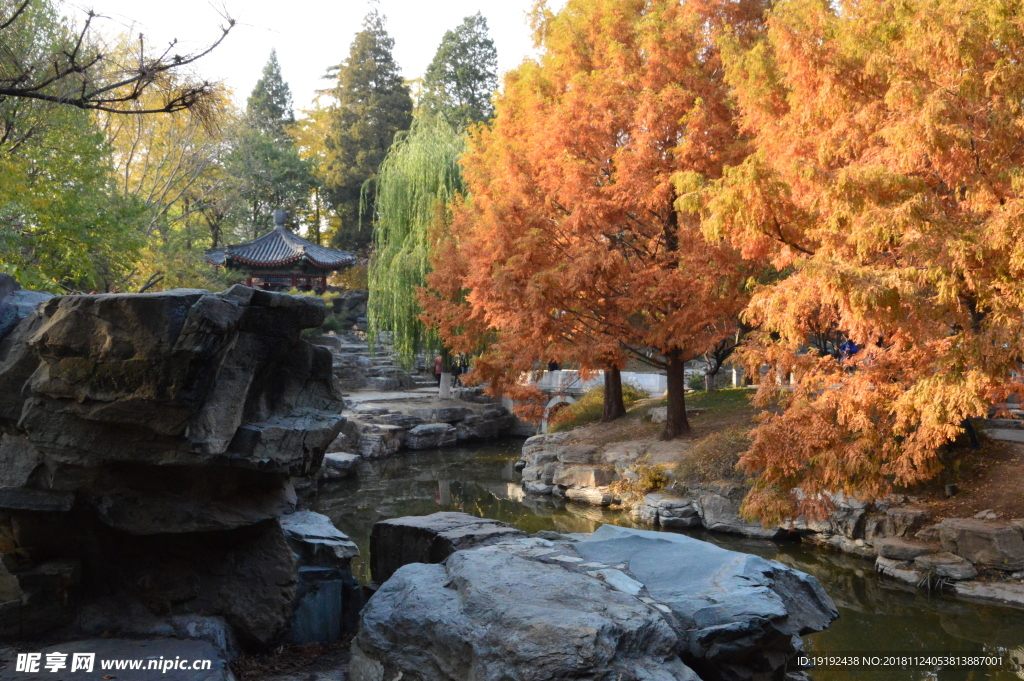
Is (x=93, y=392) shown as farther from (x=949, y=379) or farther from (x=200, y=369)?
(x=949, y=379)

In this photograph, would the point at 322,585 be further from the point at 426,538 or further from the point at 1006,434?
the point at 1006,434

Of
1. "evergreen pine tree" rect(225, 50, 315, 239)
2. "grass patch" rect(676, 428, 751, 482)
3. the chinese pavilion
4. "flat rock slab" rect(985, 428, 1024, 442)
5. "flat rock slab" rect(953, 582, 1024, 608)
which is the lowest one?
"flat rock slab" rect(953, 582, 1024, 608)

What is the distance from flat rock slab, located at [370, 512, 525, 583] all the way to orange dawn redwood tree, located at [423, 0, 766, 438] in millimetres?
4215

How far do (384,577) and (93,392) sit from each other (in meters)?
2.85

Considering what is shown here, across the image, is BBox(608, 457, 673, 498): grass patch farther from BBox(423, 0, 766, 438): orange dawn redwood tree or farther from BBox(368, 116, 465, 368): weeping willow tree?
BBox(368, 116, 465, 368): weeping willow tree

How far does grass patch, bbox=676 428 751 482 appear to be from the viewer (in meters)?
9.76

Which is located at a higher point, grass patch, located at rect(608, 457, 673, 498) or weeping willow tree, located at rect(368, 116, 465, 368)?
weeping willow tree, located at rect(368, 116, 465, 368)

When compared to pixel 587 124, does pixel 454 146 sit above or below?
above

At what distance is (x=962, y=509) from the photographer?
7.77 m

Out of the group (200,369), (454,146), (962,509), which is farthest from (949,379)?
(454,146)

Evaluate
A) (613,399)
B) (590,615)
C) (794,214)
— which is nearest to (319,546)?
(590,615)

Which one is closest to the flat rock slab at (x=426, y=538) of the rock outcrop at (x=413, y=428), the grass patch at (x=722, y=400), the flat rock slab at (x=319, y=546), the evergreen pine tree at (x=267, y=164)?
the flat rock slab at (x=319, y=546)

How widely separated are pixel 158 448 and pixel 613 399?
1046cm

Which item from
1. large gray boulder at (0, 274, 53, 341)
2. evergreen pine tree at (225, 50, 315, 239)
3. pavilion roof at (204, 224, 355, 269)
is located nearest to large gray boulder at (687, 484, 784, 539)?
large gray boulder at (0, 274, 53, 341)
